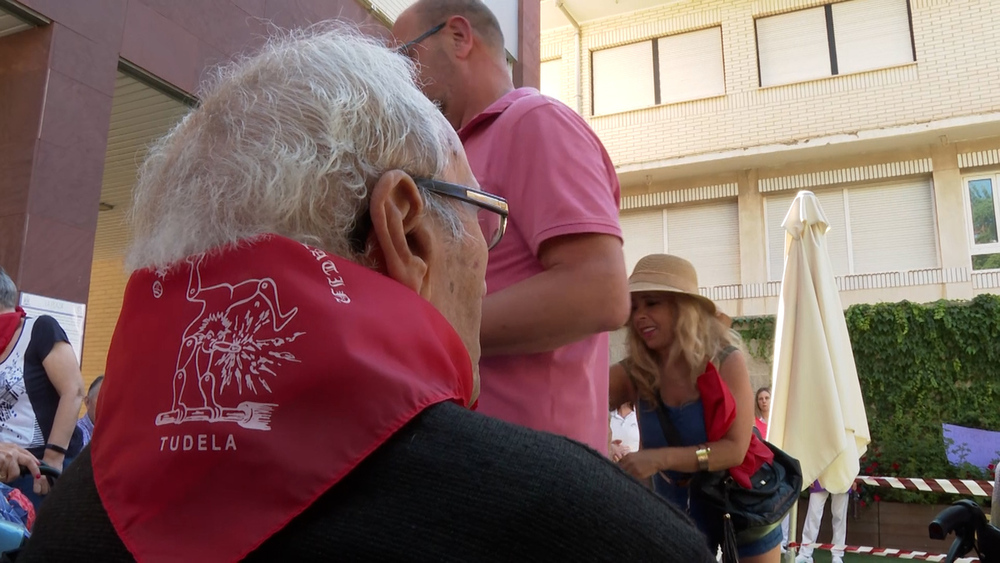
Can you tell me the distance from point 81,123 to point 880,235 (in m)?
15.0

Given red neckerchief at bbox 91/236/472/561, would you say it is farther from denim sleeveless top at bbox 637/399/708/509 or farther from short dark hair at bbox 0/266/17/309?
short dark hair at bbox 0/266/17/309

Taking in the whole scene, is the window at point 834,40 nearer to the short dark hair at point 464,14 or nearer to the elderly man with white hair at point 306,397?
the short dark hair at point 464,14

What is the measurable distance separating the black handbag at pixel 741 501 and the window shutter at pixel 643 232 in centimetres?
1456

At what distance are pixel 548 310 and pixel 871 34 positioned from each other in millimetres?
18088

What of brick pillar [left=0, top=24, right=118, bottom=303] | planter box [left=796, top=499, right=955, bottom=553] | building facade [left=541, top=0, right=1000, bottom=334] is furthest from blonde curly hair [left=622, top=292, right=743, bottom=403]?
building facade [left=541, top=0, right=1000, bottom=334]

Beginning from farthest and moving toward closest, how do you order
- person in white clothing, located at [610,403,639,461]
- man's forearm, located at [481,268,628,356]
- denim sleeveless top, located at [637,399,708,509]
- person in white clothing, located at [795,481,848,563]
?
person in white clothing, located at [795,481,848,563] < person in white clothing, located at [610,403,639,461] < denim sleeveless top, located at [637,399,708,509] < man's forearm, located at [481,268,628,356]

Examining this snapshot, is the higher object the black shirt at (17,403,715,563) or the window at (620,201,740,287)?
the window at (620,201,740,287)

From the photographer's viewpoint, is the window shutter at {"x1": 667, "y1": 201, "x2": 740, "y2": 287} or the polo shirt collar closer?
the polo shirt collar

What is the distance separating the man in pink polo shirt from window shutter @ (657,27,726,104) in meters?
17.2

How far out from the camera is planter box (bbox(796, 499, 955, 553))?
11.7 m

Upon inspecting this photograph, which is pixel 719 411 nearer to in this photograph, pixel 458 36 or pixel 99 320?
pixel 458 36

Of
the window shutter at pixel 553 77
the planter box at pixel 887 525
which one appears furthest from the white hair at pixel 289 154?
the window shutter at pixel 553 77

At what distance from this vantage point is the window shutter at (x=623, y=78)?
18797 millimetres

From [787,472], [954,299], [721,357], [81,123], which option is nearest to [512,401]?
[721,357]
